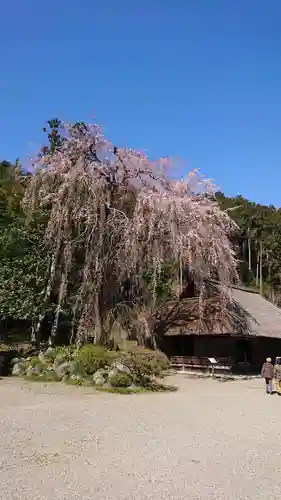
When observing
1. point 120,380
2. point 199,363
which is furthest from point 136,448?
point 199,363

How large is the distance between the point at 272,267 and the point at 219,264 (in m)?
38.7

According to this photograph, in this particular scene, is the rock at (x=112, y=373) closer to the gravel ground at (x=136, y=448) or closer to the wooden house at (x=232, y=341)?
the gravel ground at (x=136, y=448)

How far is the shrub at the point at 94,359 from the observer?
50.3ft

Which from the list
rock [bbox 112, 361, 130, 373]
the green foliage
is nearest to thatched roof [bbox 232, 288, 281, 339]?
rock [bbox 112, 361, 130, 373]

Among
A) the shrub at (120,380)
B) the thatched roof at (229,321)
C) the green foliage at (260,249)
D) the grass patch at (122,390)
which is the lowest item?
the grass patch at (122,390)

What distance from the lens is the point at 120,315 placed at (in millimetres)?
19531

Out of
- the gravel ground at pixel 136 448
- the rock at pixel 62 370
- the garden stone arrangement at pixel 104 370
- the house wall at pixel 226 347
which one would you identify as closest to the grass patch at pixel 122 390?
the garden stone arrangement at pixel 104 370

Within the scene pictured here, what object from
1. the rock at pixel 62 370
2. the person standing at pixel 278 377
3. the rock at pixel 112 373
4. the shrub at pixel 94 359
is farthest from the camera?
the rock at pixel 62 370

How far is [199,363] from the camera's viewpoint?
2089cm

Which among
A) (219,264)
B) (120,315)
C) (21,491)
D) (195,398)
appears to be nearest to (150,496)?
(21,491)

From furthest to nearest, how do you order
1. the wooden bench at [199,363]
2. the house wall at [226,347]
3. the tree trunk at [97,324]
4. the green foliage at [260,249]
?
the green foliage at [260,249] < the house wall at [226,347] < the wooden bench at [199,363] < the tree trunk at [97,324]

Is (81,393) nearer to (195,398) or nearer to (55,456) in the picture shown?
(195,398)

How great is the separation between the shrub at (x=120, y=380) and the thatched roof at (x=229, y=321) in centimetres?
729

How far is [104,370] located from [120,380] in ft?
3.11
